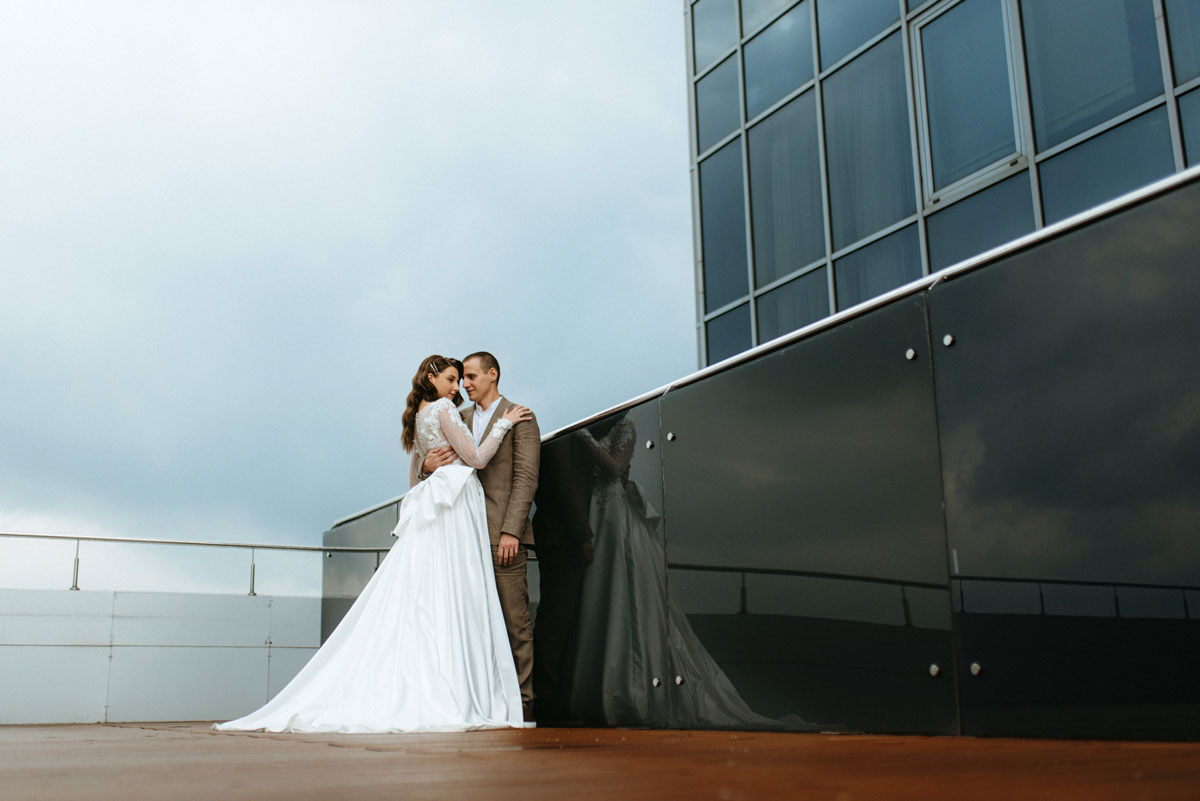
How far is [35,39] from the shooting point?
24.2m

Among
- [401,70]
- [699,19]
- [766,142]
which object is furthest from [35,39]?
[401,70]

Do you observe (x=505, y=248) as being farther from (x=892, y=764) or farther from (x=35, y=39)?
(x=892, y=764)

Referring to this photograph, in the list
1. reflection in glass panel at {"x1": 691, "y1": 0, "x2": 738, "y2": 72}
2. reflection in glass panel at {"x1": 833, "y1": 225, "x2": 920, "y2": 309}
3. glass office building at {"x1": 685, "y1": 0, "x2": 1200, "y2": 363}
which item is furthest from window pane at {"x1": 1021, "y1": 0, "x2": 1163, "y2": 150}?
reflection in glass panel at {"x1": 691, "y1": 0, "x2": 738, "y2": 72}

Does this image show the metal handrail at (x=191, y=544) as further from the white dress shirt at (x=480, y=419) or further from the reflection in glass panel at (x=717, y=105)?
the reflection in glass panel at (x=717, y=105)

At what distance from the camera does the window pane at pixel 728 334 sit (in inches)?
467

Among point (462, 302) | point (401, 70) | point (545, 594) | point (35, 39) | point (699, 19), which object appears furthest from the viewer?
point (462, 302)

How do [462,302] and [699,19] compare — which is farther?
[462,302]

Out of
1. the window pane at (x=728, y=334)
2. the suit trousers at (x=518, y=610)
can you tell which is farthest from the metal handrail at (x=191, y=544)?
the window pane at (x=728, y=334)

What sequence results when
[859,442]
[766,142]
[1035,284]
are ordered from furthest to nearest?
1. [766,142]
2. [859,442]
3. [1035,284]

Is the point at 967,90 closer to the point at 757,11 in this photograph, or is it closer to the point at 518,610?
the point at 757,11

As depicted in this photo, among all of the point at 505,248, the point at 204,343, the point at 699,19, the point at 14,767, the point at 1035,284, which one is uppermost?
the point at 505,248

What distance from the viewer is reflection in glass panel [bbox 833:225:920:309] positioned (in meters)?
9.77

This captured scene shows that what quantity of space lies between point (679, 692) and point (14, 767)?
2178 millimetres

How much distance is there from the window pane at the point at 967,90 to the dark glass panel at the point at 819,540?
6.34 meters
